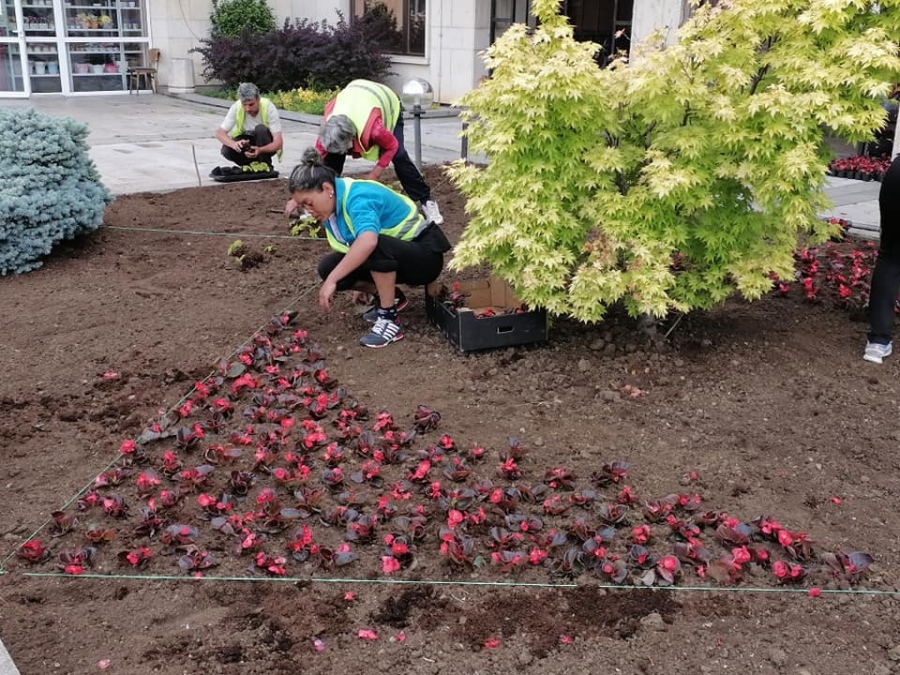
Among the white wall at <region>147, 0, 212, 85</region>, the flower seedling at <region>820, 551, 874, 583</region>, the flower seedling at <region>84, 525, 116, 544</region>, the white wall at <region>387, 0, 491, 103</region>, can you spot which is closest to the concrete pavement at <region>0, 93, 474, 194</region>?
the white wall at <region>147, 0, 212, 85</region>

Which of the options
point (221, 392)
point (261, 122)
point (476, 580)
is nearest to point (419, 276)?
point (221, 392)

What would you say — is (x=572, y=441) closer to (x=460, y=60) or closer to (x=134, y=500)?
(x=134, y=500)

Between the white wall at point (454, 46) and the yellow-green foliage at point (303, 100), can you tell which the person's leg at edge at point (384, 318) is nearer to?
the yellow-green foliage at point (303, 100)

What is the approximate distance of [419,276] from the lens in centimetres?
571

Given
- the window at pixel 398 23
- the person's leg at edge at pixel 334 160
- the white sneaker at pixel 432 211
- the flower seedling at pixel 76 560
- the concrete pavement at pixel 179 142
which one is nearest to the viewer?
the flower seedling at pixel 76 560

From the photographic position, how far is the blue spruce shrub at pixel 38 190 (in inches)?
276

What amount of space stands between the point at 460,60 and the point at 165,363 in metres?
13.8

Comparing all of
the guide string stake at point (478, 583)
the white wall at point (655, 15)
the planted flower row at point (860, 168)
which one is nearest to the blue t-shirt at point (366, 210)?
the guide string stake at point (478, 583)

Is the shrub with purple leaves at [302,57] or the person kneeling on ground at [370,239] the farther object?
the shrub with purple leaves at [302,57]

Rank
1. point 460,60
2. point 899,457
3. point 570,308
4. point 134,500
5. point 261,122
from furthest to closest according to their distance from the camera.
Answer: point 460,60 < point 261,122 < point 570,308 < point 899,457 < point 134,500

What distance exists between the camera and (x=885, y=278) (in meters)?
5.15

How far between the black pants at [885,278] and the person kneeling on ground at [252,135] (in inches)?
259

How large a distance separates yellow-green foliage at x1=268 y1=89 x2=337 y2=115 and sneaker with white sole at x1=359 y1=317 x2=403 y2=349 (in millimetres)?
11686

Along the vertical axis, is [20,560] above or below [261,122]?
below
